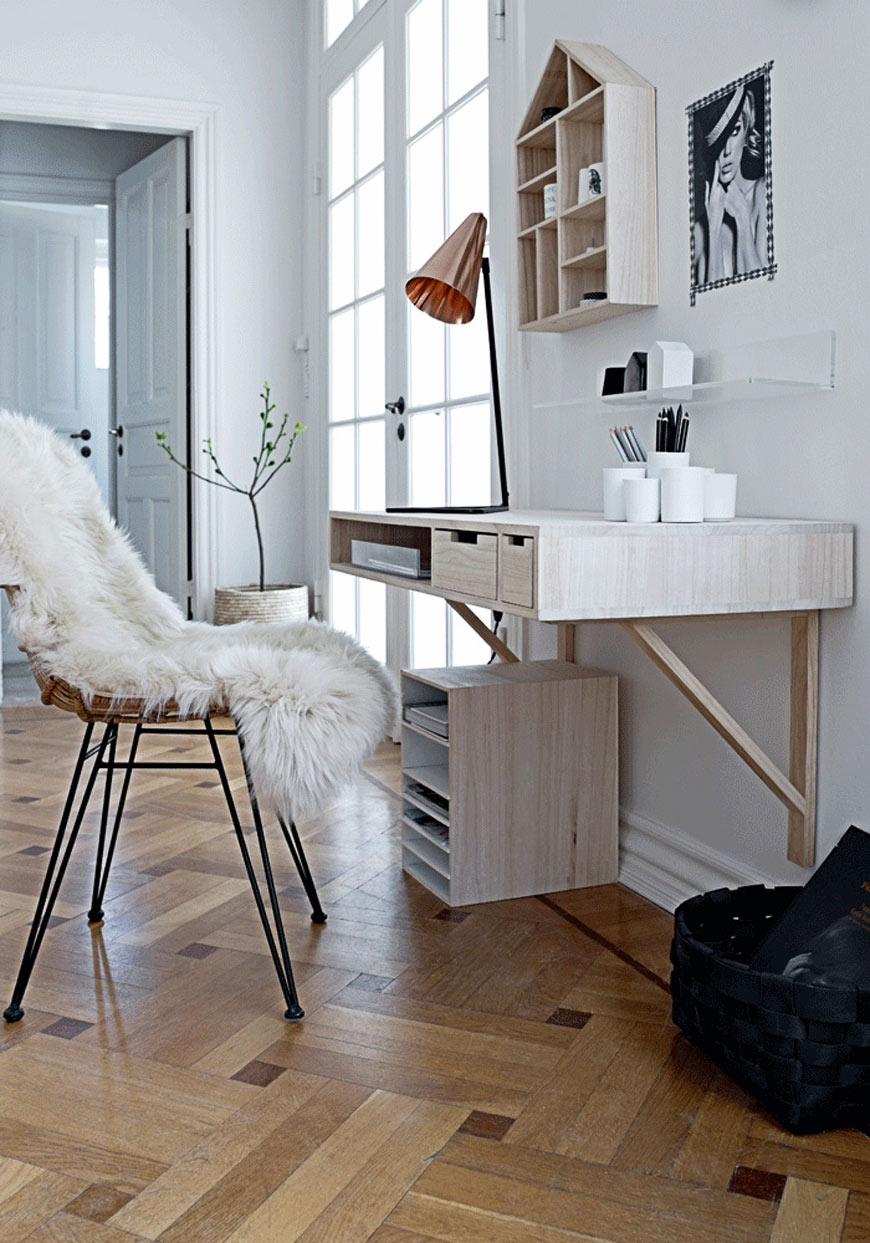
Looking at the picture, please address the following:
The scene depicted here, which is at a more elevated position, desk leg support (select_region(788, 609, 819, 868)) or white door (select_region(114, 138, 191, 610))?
white door (select_region(114, 138, 191, 610))

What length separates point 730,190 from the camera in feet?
6.93

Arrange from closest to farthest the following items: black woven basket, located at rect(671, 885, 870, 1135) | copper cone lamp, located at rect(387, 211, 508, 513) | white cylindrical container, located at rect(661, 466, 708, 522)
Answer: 1. black woven basket, located at rect(671, 885, 870, 1135)
2. white cylindrical container, located at rect(661, 466, 708, 522)
3. copper cone lamp, located at rect(387, 211, 508, 513)

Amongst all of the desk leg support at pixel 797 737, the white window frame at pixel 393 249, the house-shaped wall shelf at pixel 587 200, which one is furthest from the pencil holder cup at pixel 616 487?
the white window frame at pixel 393 249

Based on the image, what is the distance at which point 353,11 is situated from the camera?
4.13m

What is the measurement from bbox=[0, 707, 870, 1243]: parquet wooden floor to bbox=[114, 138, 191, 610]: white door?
8.35 feet

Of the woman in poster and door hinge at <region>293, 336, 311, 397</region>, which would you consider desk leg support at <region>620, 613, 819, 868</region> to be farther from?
door hinge at <region>293, 336, 311, 397</region>

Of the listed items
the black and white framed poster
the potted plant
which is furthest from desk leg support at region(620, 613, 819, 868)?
the potted plant

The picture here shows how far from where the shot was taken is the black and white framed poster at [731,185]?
6.64 ft

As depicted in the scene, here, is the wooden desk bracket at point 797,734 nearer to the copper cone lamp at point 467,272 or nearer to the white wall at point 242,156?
the copper cone lamp at point 467,272

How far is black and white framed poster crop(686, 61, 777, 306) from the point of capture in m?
2.03

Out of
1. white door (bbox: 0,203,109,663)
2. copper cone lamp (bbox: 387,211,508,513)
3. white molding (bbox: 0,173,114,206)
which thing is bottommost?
copper cone lamp (bbox: 387,211,508,513)

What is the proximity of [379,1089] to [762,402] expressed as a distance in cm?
127

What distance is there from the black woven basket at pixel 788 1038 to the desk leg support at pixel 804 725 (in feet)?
1.40

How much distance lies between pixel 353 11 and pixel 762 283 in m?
2.72
